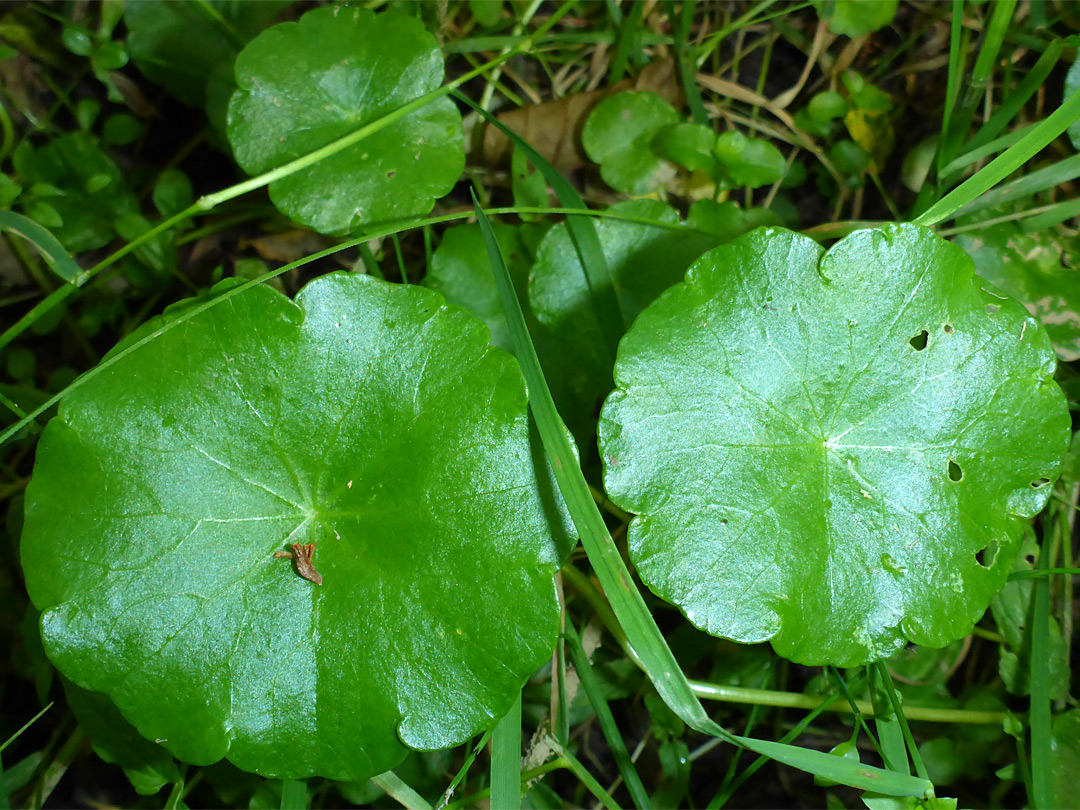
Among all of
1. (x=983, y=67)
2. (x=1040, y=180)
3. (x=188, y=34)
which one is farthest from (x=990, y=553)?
(x=188, y=34)

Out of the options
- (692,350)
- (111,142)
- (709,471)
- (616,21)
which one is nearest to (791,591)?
(709,471)

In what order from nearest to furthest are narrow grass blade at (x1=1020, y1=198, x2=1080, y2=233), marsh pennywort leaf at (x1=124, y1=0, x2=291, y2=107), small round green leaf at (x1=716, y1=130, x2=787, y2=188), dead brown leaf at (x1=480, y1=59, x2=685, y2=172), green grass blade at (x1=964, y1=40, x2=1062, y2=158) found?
green grass blade at (x1=964, y1=40, x2=1062, y2=158), narrow grass blade at (x1=1020, y1=198, x2=1080, y2=233), small round green leaf at (x1=716, y1=130, x2=787, y2=188), marsh pennywort leaf at (x1=124, y1=0, x2=291, y2=107), dead brown leaf at (x1=480, y1=59, x2=685, y2=172)

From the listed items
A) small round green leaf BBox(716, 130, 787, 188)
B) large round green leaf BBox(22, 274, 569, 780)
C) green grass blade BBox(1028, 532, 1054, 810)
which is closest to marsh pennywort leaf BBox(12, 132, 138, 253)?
large round green leaf BBox(22, 274, 569, 780)

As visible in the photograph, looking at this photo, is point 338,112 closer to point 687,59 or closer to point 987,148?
point 687,59

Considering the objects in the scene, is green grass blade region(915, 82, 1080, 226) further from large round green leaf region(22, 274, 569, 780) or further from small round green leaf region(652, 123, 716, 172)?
large round green leaf region(22, 274, 569, 780)

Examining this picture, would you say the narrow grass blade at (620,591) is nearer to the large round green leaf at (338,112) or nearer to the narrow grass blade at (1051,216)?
the large round green leaf at (338,112)

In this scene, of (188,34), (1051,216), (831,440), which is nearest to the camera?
(831,440)
